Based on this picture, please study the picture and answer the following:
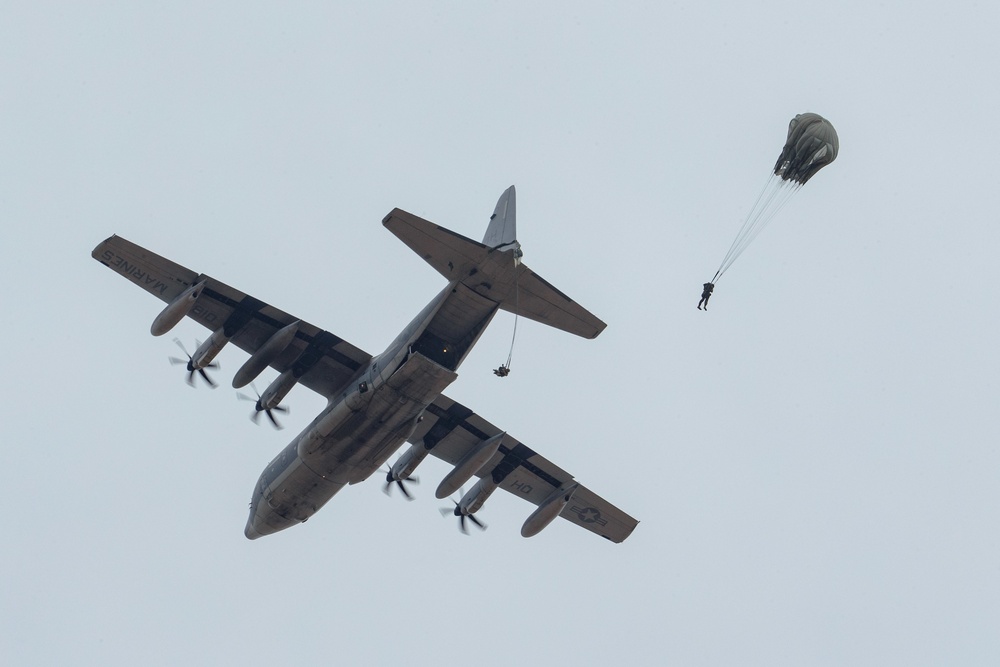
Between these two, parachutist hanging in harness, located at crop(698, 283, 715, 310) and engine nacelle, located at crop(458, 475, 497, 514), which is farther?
engine nacelle, located at crop(458, 475, 497, 514)

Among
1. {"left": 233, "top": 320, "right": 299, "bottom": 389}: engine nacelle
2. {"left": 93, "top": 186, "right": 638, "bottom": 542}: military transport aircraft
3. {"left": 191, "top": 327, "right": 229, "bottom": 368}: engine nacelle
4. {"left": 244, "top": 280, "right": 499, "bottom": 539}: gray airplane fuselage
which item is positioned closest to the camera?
{"left": 93, "top": 186, "right": 638, "bottom": 542}: military transport aircraft

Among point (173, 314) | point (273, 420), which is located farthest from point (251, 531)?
point (173, 314)

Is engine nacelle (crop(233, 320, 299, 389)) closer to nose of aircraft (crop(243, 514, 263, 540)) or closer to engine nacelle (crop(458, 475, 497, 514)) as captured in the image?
nose of aircraft (crop(243, 514, 263, 540))

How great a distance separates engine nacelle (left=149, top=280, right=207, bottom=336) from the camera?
3947cm

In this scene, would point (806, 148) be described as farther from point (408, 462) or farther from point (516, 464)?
point (408, 462)

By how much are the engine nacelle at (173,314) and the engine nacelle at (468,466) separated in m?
12.2

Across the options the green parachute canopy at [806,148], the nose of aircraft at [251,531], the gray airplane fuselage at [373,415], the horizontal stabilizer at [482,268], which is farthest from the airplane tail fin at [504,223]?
the nose of aircraft at [251,531]

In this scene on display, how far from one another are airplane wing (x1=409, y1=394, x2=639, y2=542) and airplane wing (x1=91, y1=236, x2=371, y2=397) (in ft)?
13.8

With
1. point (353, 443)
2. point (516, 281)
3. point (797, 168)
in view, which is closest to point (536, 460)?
point (353, 443)

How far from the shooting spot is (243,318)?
1670 inches

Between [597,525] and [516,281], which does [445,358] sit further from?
[597,525]

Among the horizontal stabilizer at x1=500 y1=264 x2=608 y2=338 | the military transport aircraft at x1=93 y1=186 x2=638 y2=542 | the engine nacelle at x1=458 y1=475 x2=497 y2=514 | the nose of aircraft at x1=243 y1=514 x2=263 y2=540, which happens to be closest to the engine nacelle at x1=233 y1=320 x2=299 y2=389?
the military transport aircraft at x1=93 y1=186 x2=638 y2=542

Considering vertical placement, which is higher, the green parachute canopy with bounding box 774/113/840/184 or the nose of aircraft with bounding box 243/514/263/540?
the green parachute canopy with bounding box 774/113/840/184

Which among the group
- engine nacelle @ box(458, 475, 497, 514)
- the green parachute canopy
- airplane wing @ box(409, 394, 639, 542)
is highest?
the green parachute canopy
